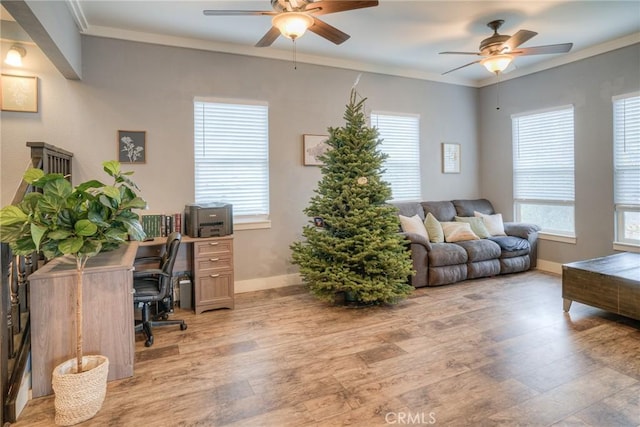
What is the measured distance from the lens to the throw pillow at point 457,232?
16.6ft

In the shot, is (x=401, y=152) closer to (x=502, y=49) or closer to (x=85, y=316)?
(x=502, y=49)

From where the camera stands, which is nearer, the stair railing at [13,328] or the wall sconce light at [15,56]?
the stair railing at [13,328]

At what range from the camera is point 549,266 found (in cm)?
534

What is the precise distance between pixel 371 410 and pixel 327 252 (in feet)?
6.21

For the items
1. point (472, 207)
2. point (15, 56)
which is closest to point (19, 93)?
point (15, 56)

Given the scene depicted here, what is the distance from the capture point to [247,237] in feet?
15.1

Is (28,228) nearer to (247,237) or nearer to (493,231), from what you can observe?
(247,237)

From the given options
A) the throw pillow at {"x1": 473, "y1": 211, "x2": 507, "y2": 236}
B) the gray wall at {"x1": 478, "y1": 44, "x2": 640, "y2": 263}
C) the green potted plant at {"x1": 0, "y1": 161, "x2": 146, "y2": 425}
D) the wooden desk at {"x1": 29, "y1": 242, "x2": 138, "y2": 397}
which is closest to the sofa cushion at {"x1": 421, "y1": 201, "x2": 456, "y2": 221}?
the throw pillow at {"x1": 473, "y1": 211, "x2": 507, "y2": 236}

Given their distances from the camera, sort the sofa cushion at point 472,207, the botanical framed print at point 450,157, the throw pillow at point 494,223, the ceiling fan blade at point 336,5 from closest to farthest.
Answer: the ceiling fan blade at point 336,5 → the throw pillow at point 494,223 → the sofa cushion at point 472,207 → the botanical framed print at point 450,157

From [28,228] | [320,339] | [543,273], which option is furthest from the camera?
[543,273]

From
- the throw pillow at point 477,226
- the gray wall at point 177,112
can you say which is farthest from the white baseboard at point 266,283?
the throw pillow at point 477,226

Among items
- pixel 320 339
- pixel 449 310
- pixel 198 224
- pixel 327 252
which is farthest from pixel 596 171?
pixel 198 224

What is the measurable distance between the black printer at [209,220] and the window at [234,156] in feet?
1.65

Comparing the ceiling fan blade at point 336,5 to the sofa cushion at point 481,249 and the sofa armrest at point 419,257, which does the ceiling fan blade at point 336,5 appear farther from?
the sofa cushion at point 481,249
